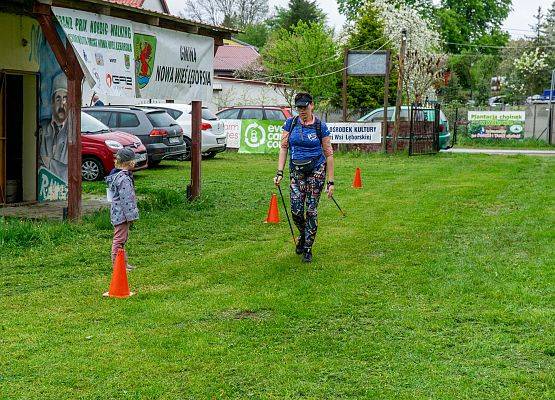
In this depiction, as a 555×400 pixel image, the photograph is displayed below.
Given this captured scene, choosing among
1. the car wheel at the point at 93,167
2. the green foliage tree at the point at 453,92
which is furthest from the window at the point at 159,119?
the green foliage tree at the point at 453,92

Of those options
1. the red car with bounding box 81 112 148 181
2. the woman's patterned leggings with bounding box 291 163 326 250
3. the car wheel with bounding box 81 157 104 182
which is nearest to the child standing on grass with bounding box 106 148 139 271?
the woman's patterned leggings with bounding box 291 163 326 250

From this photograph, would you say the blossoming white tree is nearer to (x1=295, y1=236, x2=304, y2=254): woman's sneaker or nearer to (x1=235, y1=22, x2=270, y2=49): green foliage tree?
(x1=235, y1=22, x2=270, y2=49): green foliage tree

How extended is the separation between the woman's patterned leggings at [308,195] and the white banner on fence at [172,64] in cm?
426

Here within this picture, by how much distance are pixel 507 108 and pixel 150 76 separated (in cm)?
3147

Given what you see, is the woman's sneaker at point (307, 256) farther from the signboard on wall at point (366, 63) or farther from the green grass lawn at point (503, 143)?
the green grass lawn at point (503, 143)

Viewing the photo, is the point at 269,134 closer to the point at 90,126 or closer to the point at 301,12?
the point at 90,126

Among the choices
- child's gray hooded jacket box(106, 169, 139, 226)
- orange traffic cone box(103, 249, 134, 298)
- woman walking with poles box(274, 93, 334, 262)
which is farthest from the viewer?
woman walking with poles box(274, 93, 334, 262)

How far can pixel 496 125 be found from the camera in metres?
38.0

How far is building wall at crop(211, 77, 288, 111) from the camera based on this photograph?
41.1m

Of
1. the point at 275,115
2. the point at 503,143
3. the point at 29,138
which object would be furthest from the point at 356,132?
the point at 29,138

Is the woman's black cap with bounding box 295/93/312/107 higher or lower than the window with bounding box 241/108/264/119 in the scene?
lower

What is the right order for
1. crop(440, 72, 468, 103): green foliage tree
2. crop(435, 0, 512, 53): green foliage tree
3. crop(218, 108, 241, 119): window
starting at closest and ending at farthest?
1. crop(218, 108, 241, 119): window
2. crop(440, 72, 468, 103): green foliage tree
3. crop(435, 0, 512, 53): green foliage tree

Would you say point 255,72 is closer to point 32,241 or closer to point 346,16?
point 346,16

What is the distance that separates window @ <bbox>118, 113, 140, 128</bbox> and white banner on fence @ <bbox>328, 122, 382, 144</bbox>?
781 cm
